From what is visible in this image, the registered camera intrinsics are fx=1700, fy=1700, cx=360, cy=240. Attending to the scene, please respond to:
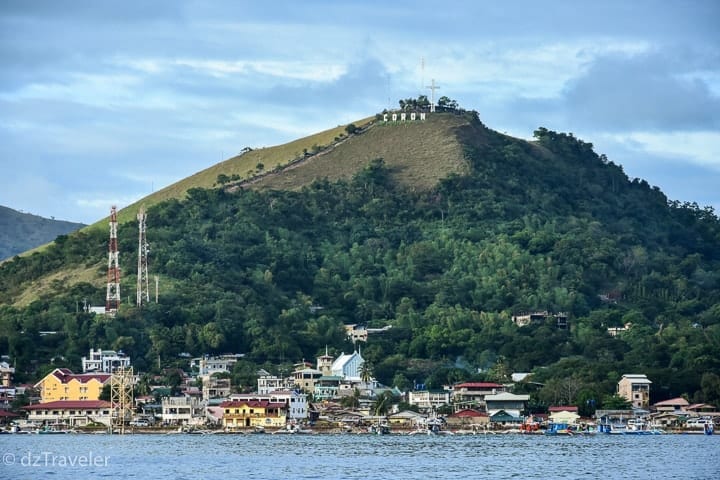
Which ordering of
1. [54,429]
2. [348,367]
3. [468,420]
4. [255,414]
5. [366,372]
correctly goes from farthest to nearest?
[348,367] → [366,372] → [255,414] → [468,420] → [54,429]

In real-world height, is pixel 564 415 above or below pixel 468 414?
below

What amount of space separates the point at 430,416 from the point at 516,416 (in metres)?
6.74

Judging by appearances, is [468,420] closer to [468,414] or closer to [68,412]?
[468,414]

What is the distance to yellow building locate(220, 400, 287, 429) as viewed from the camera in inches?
5157

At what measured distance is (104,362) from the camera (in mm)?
150750

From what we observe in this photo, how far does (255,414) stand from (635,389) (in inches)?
1188

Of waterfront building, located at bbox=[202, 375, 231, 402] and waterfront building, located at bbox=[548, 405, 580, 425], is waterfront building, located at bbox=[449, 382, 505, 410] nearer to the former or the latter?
waterfront building, located at bbox=[548, 405, 580, 425]

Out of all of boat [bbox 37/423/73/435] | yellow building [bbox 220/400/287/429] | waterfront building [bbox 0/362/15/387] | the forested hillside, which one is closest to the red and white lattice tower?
the forested hillside

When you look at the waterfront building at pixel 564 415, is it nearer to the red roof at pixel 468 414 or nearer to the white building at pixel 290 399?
the red roof at pixel 468 414

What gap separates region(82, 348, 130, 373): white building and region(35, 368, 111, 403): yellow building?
797cm

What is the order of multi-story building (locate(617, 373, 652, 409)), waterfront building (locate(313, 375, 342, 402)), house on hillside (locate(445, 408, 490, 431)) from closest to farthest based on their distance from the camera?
house on hillside (locate(445, 408, 490, 431))
multi-story building (locate(617, 373, 652, 409))
waterfront building (locate(313, 375, 342, 402))

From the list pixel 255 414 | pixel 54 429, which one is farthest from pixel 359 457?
pixel 54 429

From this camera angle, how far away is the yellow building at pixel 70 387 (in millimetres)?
140250

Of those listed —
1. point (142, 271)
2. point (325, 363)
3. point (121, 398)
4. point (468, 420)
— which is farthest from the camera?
point (142, 271)
